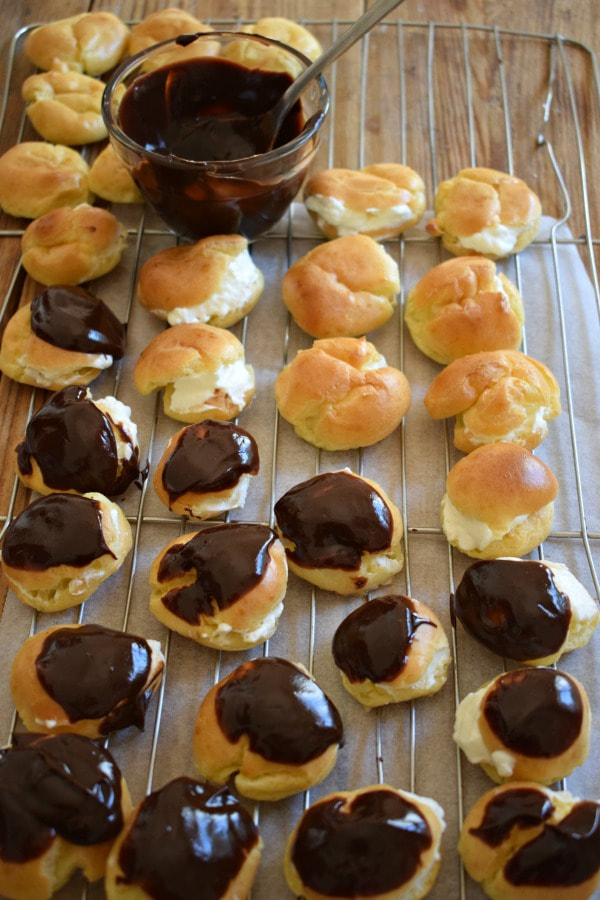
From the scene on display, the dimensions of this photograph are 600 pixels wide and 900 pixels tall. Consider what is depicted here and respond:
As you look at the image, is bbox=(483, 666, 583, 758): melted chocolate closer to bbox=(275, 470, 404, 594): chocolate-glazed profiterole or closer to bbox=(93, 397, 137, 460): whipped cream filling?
bbox=(275, 470, 404, 594): chocolate-glazed profiterole

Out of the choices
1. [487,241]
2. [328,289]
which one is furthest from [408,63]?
[328,289]

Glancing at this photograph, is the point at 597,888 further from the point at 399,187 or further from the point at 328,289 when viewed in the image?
the point at 399,187

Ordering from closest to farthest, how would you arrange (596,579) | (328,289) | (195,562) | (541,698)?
1. (541,698)
2. (195,562)
3. (596,579)
4. (328,289)

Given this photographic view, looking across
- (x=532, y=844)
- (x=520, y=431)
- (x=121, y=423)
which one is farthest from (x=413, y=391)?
(x=532, y=844)

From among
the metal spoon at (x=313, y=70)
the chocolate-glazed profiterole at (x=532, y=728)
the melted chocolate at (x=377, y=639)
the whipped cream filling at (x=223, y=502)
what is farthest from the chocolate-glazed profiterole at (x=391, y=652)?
the metal spoon at (x=313, y=70)

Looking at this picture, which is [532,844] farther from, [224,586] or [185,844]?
[224,586]

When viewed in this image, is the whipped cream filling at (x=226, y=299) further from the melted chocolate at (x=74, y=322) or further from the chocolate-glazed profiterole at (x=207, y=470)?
the chocolate-glazed profiterole at (x=207, y=470)

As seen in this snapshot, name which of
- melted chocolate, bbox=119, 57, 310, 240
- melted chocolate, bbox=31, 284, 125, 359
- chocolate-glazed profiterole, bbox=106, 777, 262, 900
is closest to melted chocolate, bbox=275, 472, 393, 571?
chocolate-glazed profiterole, bbox=106, 777, 262, 900
